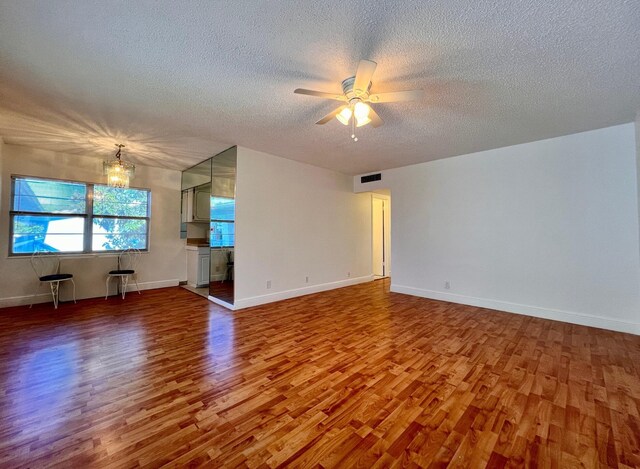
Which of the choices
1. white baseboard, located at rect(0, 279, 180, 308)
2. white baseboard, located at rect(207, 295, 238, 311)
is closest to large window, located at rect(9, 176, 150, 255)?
white baseboard, located at rect(0, 279, 180, 308)

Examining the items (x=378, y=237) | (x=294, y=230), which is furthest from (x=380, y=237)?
(x=294, y=230)

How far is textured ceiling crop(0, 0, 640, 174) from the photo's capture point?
5.16ft

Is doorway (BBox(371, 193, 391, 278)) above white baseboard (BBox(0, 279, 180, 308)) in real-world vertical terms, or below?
above

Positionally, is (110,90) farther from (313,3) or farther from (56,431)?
(56,431)

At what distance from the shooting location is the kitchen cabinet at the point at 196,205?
224 inches

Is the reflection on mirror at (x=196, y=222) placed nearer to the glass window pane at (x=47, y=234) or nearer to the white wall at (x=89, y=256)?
the white wall at (x=89, y=256)

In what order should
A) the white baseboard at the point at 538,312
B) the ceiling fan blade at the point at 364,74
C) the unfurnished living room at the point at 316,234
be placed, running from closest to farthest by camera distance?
the unfurnished living room at the point at 316,234
the ceiling fan blade at the point at 364,74
the white baseboard at the point at 538,312

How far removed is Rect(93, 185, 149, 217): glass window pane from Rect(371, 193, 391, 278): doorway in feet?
17.6

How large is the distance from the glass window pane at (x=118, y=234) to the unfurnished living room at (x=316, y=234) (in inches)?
1.4

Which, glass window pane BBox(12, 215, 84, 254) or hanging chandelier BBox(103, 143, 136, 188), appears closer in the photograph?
hanging chandelier BBox(103, 143, 136, 188)

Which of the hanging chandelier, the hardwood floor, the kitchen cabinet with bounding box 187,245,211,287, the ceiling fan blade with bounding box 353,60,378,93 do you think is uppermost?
the ceiling fan blade with bounding box 353,60,378,93

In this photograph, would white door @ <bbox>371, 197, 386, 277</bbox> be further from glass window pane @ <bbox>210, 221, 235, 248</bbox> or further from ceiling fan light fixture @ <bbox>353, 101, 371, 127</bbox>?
ceiling fan light fixture @ <bbox>353, 101, 371, 127</bbox>

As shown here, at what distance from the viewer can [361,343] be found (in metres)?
2.85

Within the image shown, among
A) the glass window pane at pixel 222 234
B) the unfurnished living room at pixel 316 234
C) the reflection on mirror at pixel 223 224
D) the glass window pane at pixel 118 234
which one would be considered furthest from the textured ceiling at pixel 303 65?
the glass window pane at pixel 118 234
